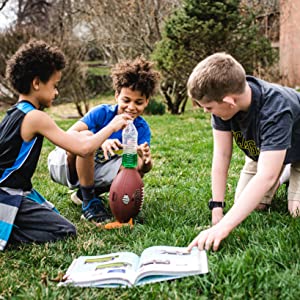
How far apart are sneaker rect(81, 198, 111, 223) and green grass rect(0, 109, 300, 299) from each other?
8cm

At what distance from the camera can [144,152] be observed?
314 centimetres

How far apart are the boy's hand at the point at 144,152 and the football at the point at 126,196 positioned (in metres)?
0.18

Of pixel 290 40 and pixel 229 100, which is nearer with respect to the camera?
pixel 229 100

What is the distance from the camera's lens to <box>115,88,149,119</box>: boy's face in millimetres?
3326

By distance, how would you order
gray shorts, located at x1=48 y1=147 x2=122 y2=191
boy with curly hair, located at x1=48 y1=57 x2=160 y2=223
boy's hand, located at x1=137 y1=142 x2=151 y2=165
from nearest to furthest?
boy's hand, located at x1=137 y1=142 x2=151 y2=165 → boy with curly hair, located at x1=48 y1=57 x2=160 y2=223 → gray shorts, located at x1=48 y1=147 x2=122 y2=191

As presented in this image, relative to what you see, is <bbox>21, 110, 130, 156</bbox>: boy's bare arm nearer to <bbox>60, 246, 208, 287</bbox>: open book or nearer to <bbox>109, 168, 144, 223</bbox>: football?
<bbox>109, 168, 144, 223</bbox>: football

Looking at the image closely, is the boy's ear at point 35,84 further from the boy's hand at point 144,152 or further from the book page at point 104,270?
the book page at point 104,270

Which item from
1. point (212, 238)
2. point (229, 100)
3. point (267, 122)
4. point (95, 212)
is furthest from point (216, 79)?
point (95, 212)

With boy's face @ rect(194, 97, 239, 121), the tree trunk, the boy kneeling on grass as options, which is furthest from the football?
the tree trunk

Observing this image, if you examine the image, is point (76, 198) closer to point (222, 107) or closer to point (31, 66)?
point (31, 66)

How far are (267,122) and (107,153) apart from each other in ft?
3.85

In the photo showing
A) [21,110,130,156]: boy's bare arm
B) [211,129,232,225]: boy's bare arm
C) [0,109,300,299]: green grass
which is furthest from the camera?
[211,129,232,225]: boy's bare arm

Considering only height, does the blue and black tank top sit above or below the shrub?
above

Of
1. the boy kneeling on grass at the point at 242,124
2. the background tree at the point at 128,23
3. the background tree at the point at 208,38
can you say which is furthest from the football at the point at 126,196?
the background tree at the point at 128,23
